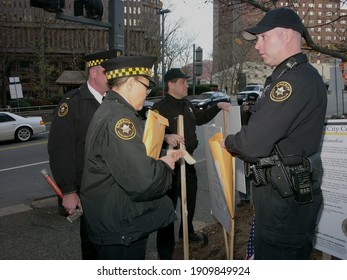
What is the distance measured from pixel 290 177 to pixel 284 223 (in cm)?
30

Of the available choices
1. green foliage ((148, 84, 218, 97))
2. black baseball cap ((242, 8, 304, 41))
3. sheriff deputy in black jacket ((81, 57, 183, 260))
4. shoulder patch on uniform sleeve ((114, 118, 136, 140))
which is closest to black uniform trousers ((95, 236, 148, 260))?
sheriff deputy in black jacket ((81, 57, 183, 260))

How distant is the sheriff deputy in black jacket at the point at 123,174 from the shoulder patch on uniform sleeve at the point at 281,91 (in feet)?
2.40

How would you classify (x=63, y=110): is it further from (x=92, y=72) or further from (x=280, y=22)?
(x=280, y=22)

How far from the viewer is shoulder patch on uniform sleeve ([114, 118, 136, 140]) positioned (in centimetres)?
213

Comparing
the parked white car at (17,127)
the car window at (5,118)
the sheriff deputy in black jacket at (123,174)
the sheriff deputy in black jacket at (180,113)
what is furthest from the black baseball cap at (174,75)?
the car window at (5,118)

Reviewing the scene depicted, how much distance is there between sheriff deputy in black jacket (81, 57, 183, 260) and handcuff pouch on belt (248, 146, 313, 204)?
623 millimetres

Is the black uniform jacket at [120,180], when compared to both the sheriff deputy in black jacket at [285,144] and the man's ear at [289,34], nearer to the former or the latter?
the sheriff deputy in black jacket at [285,144]

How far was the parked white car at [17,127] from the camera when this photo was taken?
1491 centimetres

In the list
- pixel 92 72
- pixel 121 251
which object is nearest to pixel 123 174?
pixel 121 251

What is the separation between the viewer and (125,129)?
2150mm

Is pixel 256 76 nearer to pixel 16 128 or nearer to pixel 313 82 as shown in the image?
pixel 16 128

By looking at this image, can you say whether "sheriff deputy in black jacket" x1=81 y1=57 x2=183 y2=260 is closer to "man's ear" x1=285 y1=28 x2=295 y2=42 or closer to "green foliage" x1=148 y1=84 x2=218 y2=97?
"man's ear" x1=285 y1=28 x2=295 y2=42

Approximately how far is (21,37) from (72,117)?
1510 inches

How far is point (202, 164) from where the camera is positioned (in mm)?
9430
